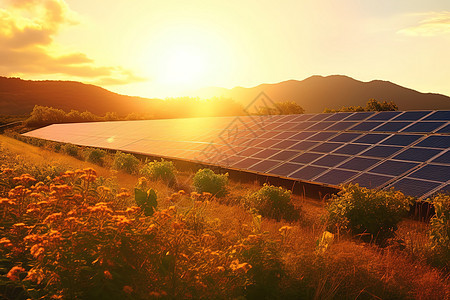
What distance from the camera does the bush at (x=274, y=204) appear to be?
13.1 m

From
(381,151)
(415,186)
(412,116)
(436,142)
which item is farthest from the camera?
(412,116)

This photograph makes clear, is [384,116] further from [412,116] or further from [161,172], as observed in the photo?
[161,172]

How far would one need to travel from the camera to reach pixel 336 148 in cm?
1869

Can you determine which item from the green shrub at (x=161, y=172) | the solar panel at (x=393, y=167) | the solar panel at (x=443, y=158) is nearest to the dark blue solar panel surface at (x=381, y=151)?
the solar panel at (x=393, y=167)

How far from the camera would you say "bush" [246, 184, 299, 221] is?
516 inches

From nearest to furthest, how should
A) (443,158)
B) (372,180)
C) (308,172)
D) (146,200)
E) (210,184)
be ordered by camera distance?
(146,200)
(372,180)
(443,158)
(210,184)
(308,172)

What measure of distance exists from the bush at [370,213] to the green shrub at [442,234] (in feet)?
4.29

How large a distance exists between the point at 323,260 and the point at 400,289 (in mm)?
1648

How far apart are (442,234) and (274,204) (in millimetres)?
6001

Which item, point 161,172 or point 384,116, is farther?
point 384,116

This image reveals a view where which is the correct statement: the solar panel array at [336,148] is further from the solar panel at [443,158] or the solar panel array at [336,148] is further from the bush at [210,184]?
the bush at [210,184]

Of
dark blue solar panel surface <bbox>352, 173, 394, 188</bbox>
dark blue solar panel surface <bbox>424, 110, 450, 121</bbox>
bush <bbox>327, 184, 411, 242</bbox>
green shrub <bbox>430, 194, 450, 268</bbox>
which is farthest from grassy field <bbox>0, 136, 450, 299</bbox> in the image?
dark blue solar panel surface <bbox>424, 110, 450, 121</bbox>

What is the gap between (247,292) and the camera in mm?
5762

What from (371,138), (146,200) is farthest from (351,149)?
(146,200)
